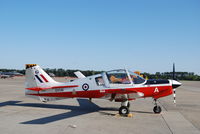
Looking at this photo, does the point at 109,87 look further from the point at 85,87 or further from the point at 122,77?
the point at 85,87

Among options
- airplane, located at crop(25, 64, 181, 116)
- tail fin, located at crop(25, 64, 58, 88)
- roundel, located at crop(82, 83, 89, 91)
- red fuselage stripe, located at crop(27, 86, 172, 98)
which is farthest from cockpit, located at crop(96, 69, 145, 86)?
tail fin, located at crop(25, 64, 58, 88)

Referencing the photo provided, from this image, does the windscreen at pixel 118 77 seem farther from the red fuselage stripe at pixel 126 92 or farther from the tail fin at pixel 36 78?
the tail fin at pixel 36 78

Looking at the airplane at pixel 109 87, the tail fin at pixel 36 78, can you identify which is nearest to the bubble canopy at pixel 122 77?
the airplane at pixel 109 87

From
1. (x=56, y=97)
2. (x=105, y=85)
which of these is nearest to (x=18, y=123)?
(x=56, y=97)

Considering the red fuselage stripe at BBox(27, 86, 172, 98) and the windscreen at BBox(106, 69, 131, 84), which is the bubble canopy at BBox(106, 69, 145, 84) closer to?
the windscreen at BBox(106, 69, 131, 84)

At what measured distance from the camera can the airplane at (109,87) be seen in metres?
9.27

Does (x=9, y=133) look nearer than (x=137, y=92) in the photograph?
Yes

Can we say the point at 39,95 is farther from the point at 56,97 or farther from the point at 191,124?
the point at 191,124

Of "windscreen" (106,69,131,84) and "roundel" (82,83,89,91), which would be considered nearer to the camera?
"windscreen" (106,69,131,84)

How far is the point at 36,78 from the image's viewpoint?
1053 cm

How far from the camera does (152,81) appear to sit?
9.54 metres

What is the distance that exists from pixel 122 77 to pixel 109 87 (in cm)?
82

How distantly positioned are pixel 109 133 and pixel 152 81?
4.25 meters

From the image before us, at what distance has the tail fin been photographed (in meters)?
10.5
